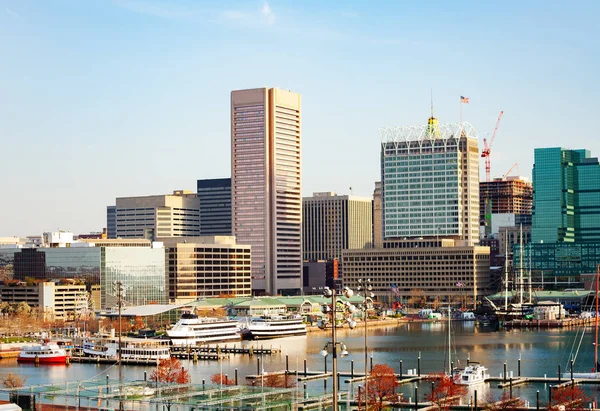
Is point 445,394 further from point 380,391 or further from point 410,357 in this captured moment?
point 410,357

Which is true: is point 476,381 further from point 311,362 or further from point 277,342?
point 277,342

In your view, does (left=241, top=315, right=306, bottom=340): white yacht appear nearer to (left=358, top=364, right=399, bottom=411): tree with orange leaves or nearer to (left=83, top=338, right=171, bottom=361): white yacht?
(left=83, top=338, right=171, bottom=361): white yacht

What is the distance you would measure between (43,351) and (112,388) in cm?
6603

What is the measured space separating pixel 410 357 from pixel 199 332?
37.5 meters

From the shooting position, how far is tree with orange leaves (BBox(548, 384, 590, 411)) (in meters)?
84.4

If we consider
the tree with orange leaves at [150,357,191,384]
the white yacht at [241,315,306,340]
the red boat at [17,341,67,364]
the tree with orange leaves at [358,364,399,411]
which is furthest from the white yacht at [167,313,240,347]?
the tree with orange leaves at [358,364,399,411]

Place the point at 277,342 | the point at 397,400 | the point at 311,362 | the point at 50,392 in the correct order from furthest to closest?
the point at 277,342, the point at 311,362, the point at 397,400, the point at 50,392

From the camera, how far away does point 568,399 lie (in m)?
89.3

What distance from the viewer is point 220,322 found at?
170750 millimetres

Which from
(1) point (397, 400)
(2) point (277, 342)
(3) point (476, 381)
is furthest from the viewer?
(2) point (277, 342)

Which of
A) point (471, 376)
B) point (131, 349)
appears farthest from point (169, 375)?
point (131, 349)

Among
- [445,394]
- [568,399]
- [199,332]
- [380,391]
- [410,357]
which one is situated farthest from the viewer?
[199,332]

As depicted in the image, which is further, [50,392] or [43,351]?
[43,351]

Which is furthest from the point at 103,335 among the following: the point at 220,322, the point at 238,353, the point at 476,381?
the point at 476,381
